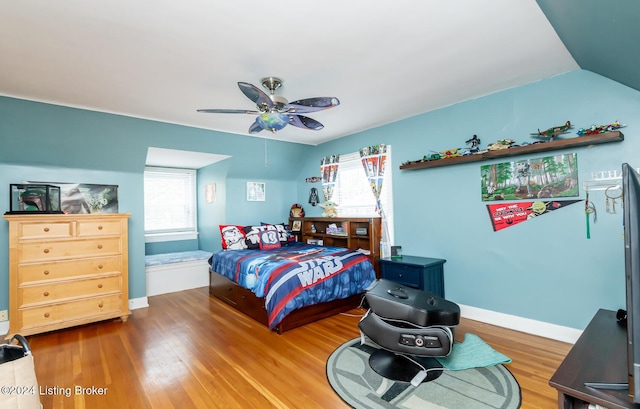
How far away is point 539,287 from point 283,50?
3.28 meters

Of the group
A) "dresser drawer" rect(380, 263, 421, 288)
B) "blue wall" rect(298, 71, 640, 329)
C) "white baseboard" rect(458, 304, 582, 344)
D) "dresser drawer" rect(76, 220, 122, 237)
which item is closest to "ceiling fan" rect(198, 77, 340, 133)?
"blue wall" rect(298, 71, 640, 329)

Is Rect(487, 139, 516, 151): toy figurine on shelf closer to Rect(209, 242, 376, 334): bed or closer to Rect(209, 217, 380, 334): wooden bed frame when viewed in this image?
Rect(209, 217, 380, 334): wooden bed frame

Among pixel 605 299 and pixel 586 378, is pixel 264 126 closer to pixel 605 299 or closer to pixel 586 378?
pixel 586 378

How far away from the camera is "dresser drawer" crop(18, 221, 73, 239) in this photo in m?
3.10

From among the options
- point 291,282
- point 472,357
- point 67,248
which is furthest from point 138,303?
point 472,357

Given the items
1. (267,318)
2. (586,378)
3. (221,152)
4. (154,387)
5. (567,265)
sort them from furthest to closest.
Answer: (221,152) < (267,318) < (567,265) < (154,387) < (586,378)

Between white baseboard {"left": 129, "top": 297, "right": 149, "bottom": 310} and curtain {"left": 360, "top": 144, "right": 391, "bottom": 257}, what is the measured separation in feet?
Result: 11.2

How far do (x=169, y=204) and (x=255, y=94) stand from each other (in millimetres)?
4270

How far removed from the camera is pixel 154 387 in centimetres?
221

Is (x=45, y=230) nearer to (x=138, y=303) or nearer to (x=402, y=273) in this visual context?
(x=138, y=303)

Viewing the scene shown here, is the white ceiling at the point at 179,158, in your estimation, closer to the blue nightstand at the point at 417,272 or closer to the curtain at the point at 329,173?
the curtain at the point at 329,173

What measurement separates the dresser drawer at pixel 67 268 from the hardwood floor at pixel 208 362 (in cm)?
64

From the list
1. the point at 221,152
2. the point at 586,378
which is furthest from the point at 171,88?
the point at 586,378

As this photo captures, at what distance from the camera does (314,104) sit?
95.1 inches
